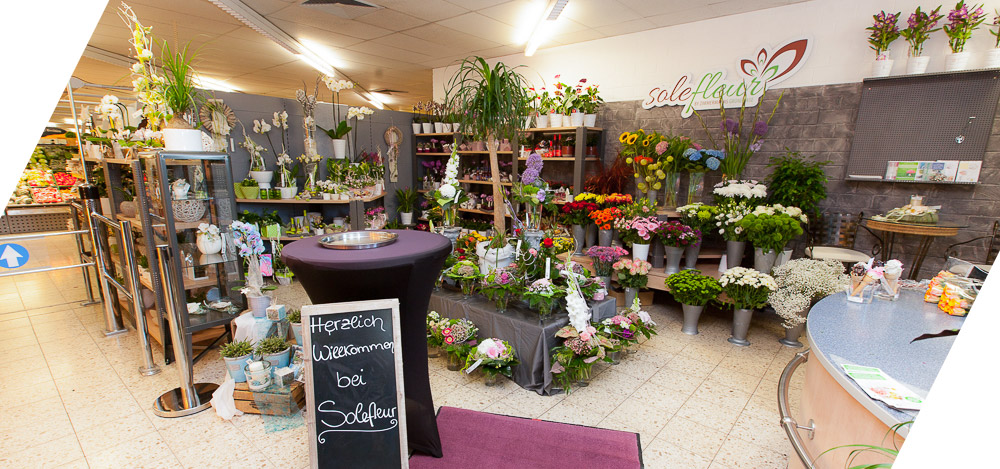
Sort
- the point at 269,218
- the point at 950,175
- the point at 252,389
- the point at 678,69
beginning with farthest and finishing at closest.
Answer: the point at 269,218
the point at 678,69
the point at 950,175
the point at 252,389

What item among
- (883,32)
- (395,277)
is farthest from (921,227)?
(395,277)

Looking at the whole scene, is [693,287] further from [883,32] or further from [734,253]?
[883,32]

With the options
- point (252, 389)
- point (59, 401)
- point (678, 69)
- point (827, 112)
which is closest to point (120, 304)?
point (59, 401)

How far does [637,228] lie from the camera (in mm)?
A: 3943

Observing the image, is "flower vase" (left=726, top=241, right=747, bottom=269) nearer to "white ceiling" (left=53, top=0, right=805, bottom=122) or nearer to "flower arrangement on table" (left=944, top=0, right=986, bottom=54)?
"flower arrangement on table" (left=944, top=0, right=986, bottom=54)

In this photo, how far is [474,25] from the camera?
4957 millimetres

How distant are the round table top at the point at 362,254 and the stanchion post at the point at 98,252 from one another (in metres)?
3.09

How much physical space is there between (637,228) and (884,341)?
2.41 meters

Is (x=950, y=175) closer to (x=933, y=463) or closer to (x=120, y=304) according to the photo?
(x=933, y=463)

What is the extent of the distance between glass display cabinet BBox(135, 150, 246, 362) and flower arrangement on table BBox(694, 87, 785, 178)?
443 centimetres

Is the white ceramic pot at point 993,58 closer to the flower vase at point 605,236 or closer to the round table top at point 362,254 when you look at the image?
the flower vase at point 605,236

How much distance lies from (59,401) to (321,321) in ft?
8.47

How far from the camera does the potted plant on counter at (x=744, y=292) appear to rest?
11.4ft

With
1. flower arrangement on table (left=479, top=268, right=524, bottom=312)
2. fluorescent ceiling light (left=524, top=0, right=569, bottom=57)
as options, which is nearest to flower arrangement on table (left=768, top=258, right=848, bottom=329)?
flower arrangement on table (left=479, top=268, right=524, bottom=312)
